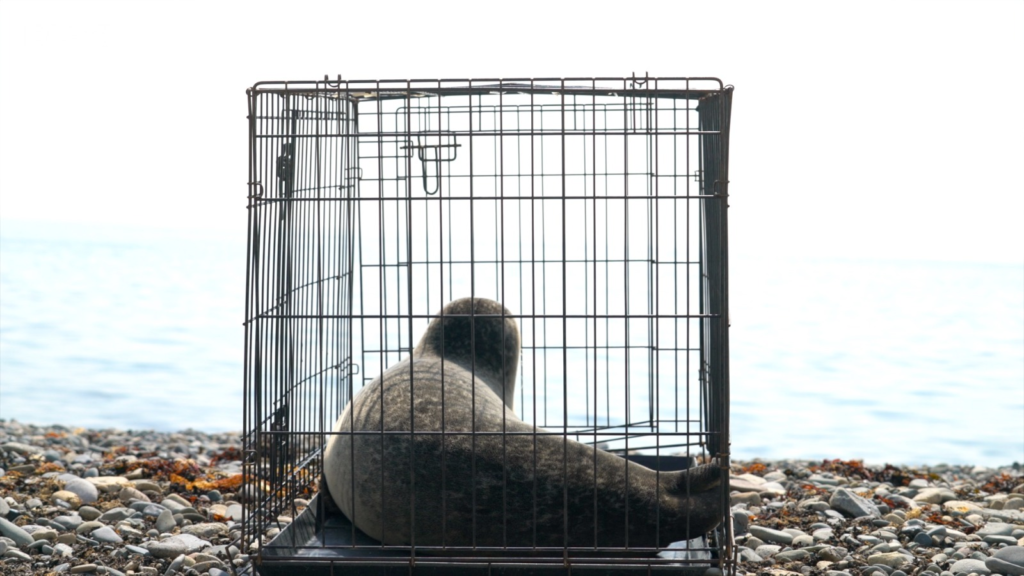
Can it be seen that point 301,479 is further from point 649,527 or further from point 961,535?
point 961,535

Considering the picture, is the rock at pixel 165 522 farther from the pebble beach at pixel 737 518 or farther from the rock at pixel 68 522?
the rock at pixel 68 522

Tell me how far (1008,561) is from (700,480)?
1845 millimetres

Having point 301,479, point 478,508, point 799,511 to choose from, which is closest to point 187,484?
point 301,479

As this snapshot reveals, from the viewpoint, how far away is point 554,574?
14.2 feet

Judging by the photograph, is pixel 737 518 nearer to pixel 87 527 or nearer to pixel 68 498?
pixel 87 527

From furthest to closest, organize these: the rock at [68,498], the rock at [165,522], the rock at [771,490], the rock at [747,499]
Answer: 1. the rock at [771,490]
2. the rock at [747,499]
3. the rock at [68,498]
4. the rock at [165,522]

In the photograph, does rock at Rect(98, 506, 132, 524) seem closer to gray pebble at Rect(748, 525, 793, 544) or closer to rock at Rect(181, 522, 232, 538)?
rock at Rect(181, 522, 232, 538)

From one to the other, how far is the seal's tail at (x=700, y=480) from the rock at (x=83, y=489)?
377 centimetres

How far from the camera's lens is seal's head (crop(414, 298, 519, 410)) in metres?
5.61

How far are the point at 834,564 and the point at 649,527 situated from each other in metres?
1.27

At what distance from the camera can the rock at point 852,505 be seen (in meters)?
6.08

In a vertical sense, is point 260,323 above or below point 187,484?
above

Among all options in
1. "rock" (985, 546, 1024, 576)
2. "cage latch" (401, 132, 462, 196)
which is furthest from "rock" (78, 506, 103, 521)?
"rock" (985, 546, 1024, 576)

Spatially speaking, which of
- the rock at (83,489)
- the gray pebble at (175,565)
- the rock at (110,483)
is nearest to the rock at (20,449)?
the rock at (110,483)
